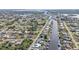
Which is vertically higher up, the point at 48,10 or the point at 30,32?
the point at 48,10
